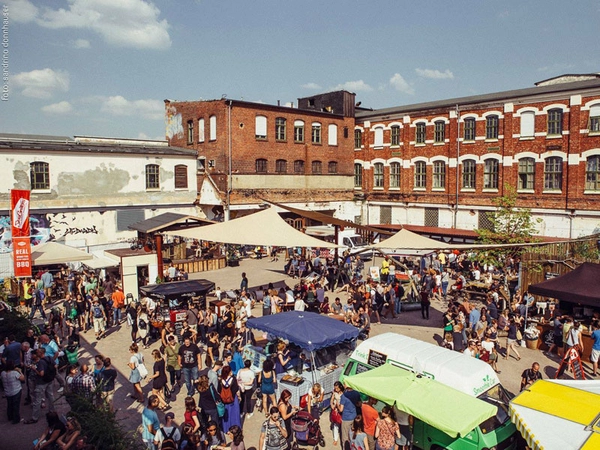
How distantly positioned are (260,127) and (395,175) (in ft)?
37.9

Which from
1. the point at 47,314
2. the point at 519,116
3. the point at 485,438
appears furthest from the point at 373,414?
the point at 519,116

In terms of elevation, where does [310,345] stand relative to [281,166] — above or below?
below

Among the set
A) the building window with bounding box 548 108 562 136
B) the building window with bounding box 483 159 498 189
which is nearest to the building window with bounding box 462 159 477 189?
the building window with bounding box 483 159 498 189

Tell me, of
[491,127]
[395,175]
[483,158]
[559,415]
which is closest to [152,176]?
[395,175]

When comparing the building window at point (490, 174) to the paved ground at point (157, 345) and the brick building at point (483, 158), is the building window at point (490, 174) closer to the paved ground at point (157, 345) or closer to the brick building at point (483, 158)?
the brick building at point (483, 158)

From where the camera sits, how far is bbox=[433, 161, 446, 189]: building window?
35281mm

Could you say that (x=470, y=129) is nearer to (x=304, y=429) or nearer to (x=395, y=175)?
Answer: (x=395, y=175)

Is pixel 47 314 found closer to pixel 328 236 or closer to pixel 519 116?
pixel 328 236

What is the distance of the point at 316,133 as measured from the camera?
128ft

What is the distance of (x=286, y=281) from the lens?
25.4 metres

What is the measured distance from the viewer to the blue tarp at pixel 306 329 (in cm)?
1104

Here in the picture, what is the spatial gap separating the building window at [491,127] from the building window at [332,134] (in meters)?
12.3

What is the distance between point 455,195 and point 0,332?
29068 millimetres

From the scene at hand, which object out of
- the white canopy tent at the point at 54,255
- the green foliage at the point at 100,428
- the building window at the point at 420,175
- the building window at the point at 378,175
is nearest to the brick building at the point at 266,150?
the building window at the point at 378,175
